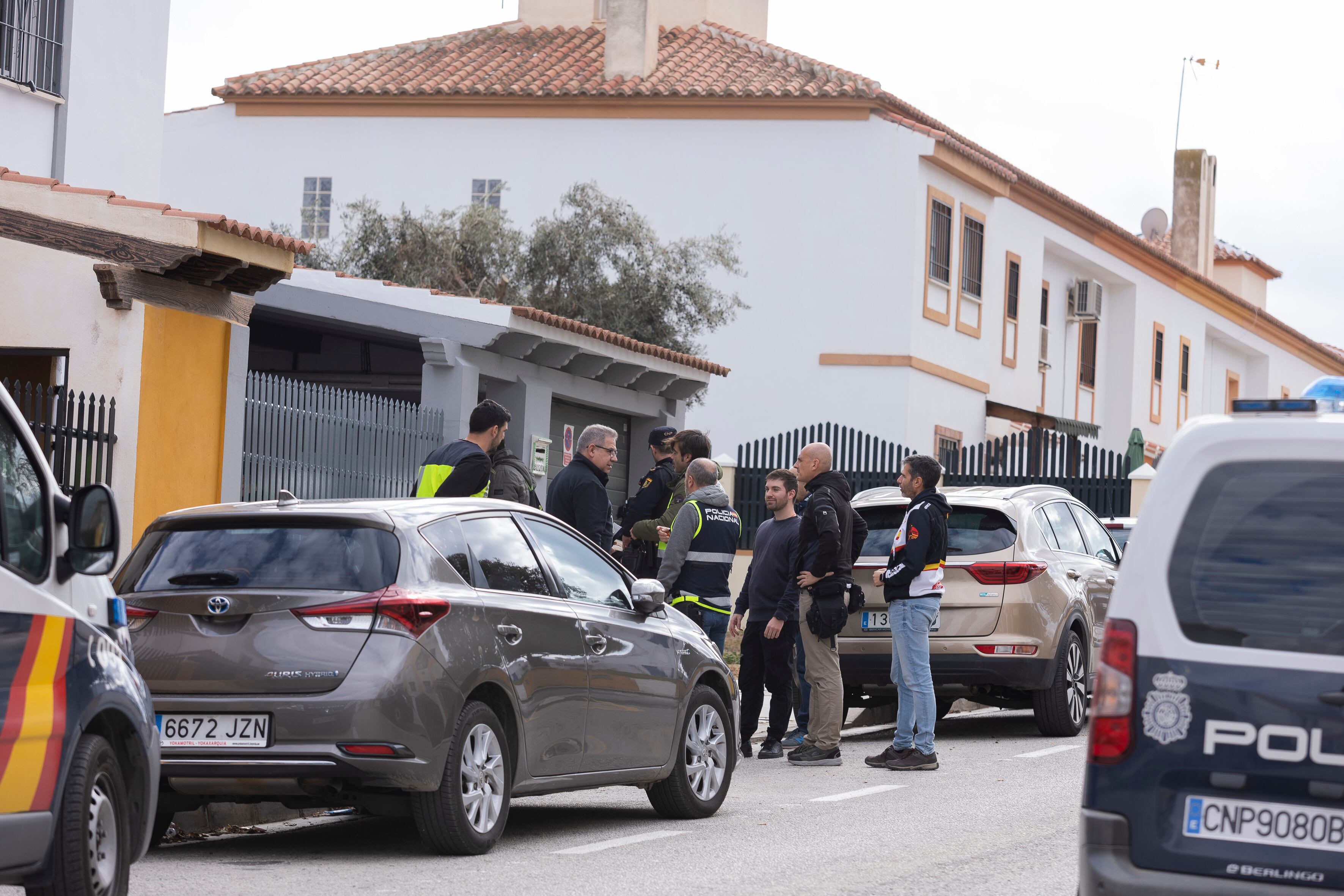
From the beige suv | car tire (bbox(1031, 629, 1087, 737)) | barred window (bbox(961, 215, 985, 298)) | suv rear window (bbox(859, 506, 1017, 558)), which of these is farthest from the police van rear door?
barred window (bbox(961, 215, 985, 298))

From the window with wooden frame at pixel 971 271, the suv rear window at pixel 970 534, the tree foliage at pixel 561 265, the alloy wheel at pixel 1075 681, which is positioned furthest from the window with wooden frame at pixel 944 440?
the suv rear window at pixel 970 534

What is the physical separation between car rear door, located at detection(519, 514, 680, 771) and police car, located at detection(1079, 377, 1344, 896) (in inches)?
162

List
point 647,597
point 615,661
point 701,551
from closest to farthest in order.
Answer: point 615,661 → point 647,597 → point 701,551

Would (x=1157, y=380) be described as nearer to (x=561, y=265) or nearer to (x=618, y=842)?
(x=561, y=265)

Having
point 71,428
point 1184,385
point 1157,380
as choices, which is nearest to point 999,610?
point 71,428

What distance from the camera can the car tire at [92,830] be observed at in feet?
18.6

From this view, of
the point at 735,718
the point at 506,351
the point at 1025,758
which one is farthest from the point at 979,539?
the point at 506,351

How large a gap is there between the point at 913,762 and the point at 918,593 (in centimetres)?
112

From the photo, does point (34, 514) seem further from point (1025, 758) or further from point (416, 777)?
point (1025, 758)

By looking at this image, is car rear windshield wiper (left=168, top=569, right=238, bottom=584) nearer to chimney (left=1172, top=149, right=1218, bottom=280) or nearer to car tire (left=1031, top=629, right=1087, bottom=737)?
car tire (left=1031, top=629, right=1087, bottom=737)

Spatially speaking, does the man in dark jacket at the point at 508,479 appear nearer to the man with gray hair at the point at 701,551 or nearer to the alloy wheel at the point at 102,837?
the man with gray hair at the point at 701,551

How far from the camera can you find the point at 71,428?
40.3 ft

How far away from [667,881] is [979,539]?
6256 millimetres

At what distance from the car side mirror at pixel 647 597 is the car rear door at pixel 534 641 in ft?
1.74
